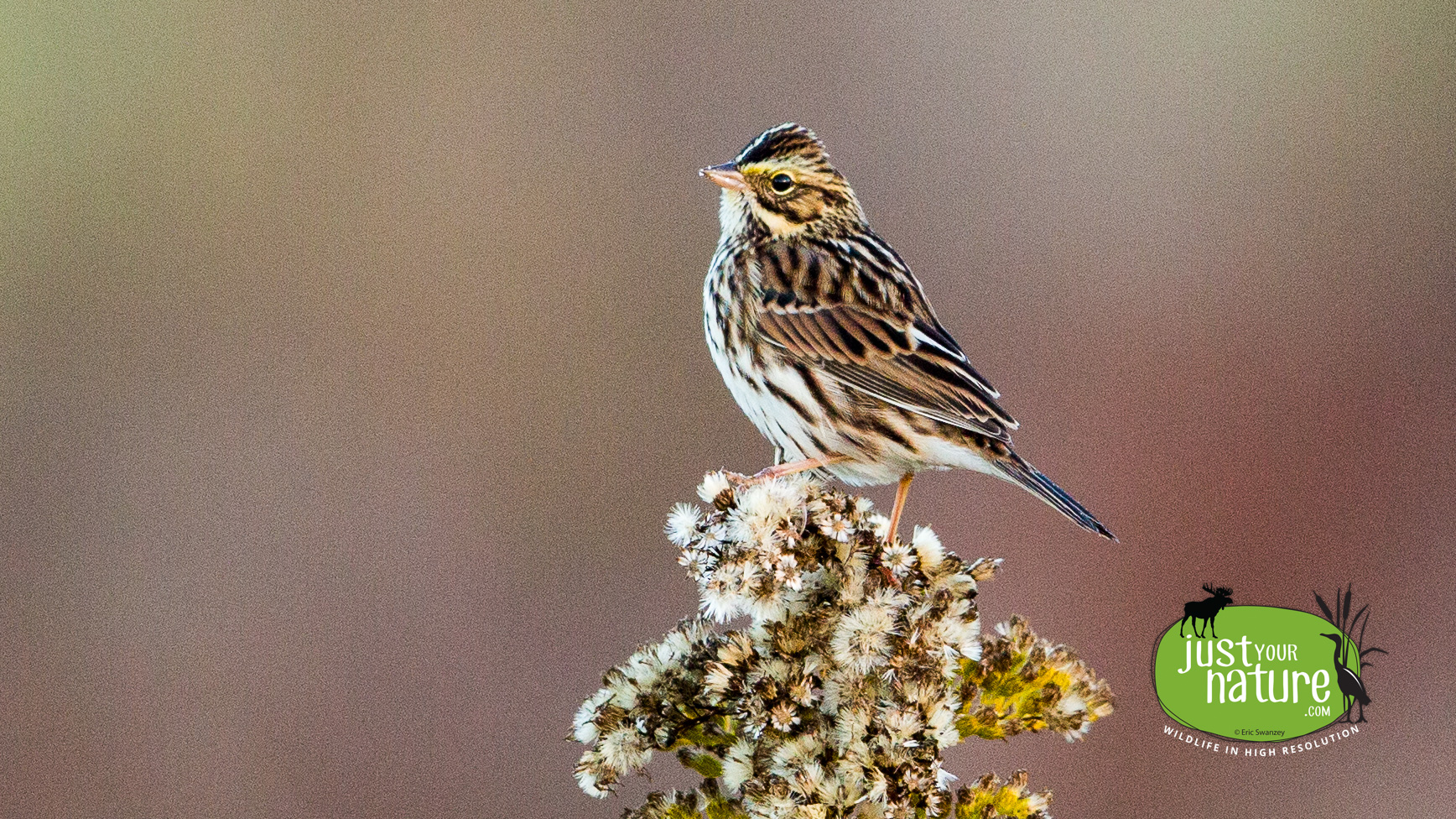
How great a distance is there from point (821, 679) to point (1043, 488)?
1205mm

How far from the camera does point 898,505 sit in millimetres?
2982

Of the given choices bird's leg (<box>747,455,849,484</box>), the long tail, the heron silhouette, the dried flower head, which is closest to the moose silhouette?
the heron silhouette

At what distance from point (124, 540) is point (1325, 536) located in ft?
18.6

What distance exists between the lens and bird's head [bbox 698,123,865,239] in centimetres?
345

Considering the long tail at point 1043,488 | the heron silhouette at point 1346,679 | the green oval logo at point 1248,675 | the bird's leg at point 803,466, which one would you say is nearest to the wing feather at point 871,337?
the long tail at point 1043,488

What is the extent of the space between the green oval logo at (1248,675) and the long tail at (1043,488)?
34.4 inches

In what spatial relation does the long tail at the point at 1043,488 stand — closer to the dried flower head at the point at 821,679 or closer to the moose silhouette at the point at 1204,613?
the dried flower head at the point at 821,679

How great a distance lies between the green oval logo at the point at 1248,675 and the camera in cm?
375

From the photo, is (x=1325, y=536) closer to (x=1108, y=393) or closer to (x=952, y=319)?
(x=1108, y=393)

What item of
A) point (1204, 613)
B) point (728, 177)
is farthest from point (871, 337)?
point (1204, 613)

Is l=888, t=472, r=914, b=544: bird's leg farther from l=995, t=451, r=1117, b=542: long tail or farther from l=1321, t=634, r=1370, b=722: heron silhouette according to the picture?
l=1321, t=634, r=1370, b=722: heron silhouette

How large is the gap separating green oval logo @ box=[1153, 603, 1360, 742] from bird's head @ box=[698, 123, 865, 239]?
4.97ft

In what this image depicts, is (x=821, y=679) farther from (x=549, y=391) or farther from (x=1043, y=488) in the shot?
(x=549, y=391)

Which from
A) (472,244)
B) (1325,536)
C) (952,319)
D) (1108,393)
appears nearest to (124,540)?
(472,244)
